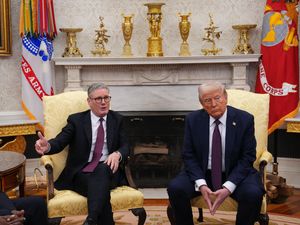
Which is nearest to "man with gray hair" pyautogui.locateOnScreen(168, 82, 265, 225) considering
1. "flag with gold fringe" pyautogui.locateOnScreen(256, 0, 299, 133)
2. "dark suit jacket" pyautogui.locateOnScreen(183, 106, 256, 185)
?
"dark suit jacket" pyautogui.locateOnScreen(183, 106, 256, 185)

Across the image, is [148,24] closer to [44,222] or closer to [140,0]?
[140,0]

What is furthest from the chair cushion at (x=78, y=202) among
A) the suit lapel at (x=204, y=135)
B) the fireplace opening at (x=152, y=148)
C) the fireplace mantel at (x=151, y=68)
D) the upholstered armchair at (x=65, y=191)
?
the fireplace mantel at (x=151, y=68)

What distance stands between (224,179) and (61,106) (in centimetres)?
139

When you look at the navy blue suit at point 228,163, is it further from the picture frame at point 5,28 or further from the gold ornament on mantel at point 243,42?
the picture frame at point 5,28

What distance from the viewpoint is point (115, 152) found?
11.8 ft

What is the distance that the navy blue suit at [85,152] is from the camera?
3.36m

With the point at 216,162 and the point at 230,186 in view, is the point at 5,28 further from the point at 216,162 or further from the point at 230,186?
the point at 230,186

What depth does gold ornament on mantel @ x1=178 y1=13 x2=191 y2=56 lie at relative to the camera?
5504 mm

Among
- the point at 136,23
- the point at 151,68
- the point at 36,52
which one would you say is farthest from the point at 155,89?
the point at 36,52

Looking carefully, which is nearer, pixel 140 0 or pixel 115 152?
pixel 115 152

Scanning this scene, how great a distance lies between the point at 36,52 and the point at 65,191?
2.33 m

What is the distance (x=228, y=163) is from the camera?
133 inches

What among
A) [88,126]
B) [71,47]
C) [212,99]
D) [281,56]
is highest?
[71,47]

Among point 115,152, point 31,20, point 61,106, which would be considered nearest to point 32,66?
point 31,20
